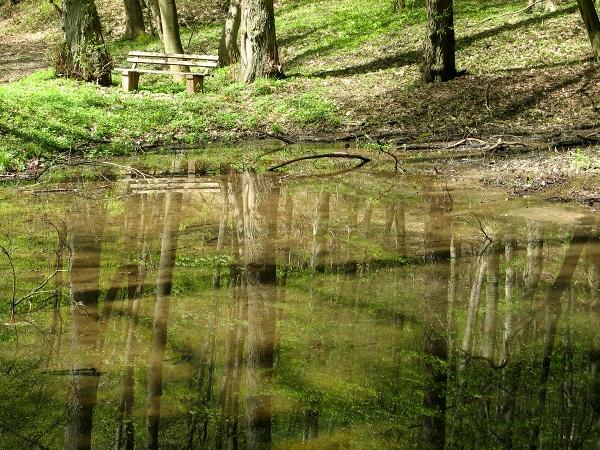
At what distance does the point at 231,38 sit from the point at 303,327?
736 inches

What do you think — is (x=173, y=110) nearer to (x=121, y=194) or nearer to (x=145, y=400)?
(x=121, y=194)

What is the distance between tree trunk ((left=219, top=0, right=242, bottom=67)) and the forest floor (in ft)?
5.55

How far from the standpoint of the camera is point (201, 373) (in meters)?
5.05

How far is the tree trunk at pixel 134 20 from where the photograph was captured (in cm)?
3116

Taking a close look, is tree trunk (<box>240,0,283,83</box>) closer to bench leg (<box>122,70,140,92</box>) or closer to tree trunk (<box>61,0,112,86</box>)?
bench leg (<box>122,70,140,92</box>)

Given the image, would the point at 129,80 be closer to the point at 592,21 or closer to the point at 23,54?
the point at 592,21

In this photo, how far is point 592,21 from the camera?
1691 cm

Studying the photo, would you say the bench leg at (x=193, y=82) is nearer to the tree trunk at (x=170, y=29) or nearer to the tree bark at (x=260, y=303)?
the tree trunk at (x=170, y=29)

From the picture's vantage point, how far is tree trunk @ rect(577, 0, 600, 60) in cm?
1662

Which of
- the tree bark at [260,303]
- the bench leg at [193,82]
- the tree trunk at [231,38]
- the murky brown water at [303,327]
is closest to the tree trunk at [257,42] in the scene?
the bench leg at [193,82]

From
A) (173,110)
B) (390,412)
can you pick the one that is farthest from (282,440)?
(173,110)

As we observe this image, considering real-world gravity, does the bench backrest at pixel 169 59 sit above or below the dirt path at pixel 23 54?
below

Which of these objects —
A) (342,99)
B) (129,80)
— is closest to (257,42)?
(129,80)

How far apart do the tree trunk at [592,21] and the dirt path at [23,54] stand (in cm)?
1660
